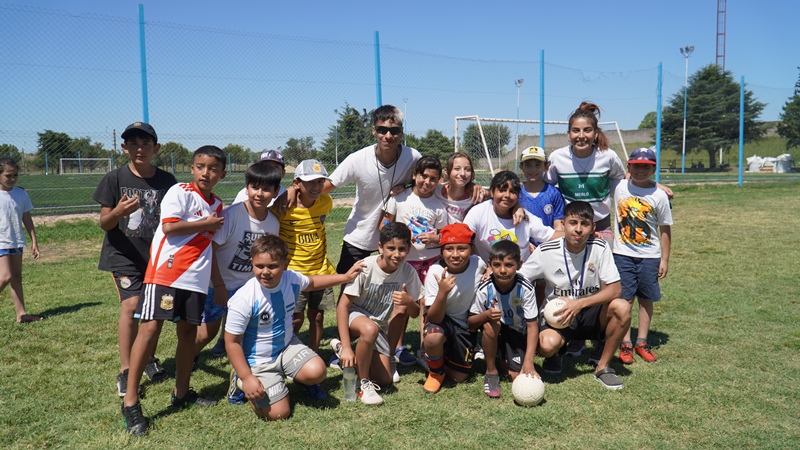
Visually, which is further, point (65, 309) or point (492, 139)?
point (492, 139)

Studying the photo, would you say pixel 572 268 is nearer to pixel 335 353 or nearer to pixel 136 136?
pixel 335 353

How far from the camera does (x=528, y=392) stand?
3.64 m

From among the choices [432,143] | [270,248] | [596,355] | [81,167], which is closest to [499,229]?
[596,355]

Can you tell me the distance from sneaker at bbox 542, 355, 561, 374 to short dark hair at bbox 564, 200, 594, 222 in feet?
3.56

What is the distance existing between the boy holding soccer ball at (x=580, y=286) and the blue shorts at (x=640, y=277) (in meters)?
0.52

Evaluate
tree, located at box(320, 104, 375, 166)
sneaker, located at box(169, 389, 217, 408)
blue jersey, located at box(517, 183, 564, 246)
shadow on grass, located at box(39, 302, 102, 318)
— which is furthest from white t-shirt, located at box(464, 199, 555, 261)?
tree, located at box(320, 104, 375, 166)

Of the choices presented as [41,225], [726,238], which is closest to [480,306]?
[726,238]

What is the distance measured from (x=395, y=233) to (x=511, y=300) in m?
1.00

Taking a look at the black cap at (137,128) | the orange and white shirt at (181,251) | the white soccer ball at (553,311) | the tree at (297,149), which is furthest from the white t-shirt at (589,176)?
the tree at (297,149)

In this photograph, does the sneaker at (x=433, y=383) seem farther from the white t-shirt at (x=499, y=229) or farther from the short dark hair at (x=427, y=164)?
the short dark hair at (x=427, y=164)

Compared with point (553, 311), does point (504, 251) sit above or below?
above

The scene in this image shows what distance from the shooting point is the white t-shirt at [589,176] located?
465cm

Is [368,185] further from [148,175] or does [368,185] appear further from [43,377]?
[43,377]

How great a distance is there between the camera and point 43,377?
4.21m
